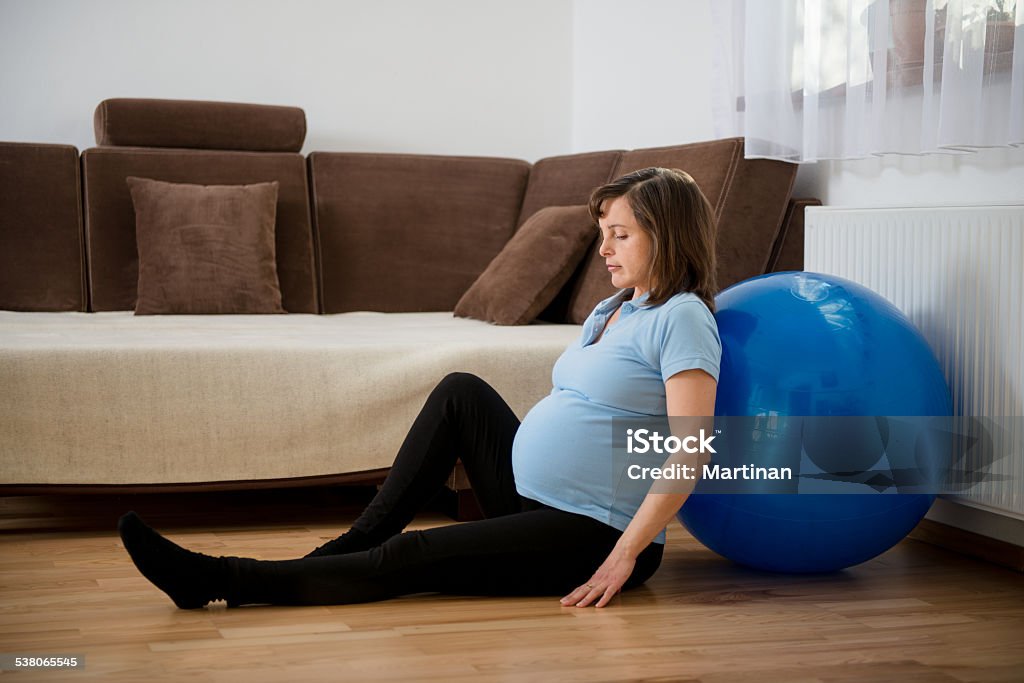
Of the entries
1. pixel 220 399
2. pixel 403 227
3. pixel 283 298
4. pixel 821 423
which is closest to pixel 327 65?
pixel 403 227

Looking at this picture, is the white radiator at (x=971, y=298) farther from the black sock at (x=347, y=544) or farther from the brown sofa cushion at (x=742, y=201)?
the black sock at (x=347, y=544)

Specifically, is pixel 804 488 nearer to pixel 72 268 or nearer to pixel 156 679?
pixel 156 679

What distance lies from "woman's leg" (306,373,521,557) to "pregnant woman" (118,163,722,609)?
77 mm

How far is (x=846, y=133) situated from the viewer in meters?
2.54

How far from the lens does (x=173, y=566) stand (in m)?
1.71

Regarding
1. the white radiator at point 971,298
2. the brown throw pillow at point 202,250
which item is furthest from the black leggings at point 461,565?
the brown throw pillow at point 202,250

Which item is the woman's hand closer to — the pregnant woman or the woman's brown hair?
the pregnant woman

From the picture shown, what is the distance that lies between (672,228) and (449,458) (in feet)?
1.87

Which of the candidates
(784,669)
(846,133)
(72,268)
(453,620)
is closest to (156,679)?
(453,620)

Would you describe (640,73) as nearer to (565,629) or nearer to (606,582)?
(606,582)

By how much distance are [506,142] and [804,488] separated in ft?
8.81

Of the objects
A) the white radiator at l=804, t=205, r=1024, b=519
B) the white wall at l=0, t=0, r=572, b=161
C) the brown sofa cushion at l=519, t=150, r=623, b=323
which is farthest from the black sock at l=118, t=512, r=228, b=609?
the white wall at l=0, t=0, r=572, b=161

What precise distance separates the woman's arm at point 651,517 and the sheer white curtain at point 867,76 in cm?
84

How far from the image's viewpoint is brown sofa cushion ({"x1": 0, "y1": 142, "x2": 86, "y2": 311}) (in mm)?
3307
